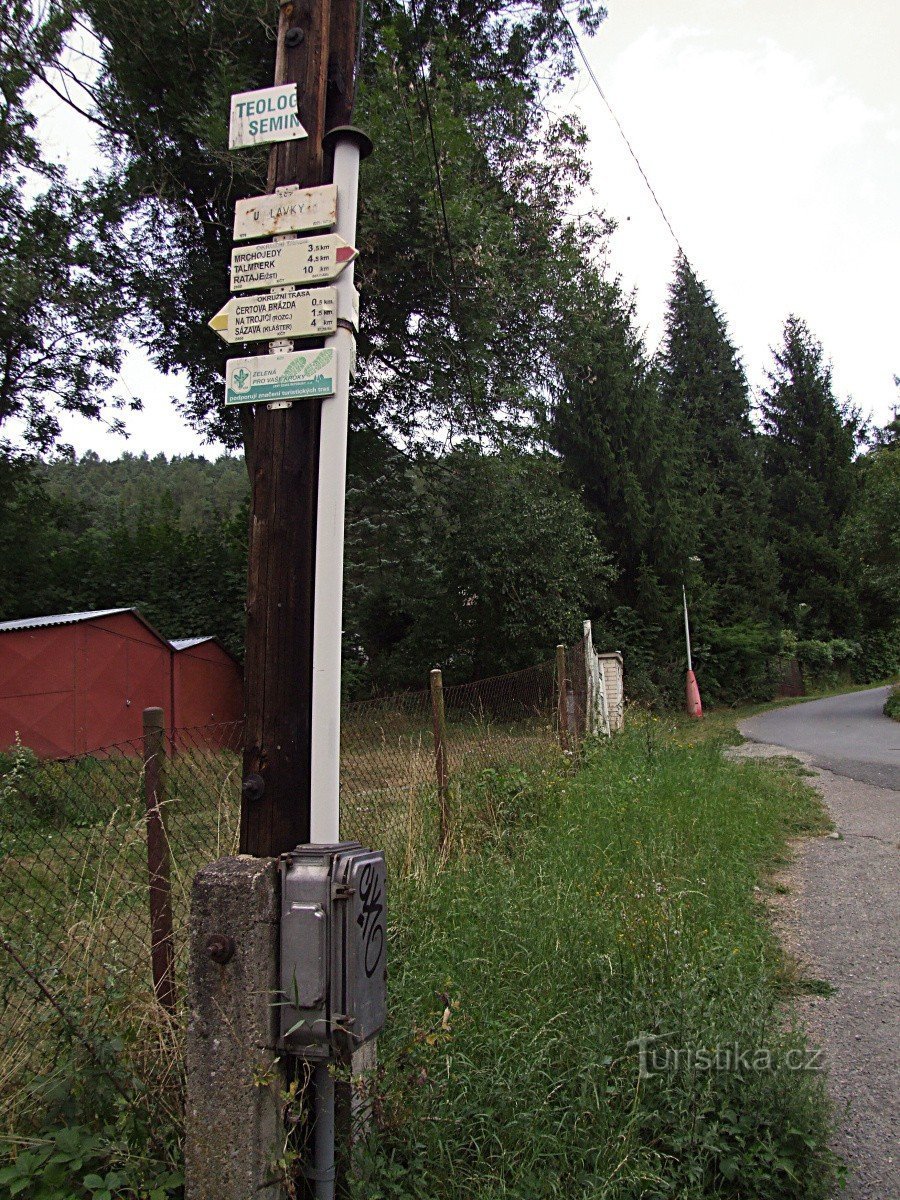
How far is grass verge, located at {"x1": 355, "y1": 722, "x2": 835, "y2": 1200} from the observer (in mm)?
2639

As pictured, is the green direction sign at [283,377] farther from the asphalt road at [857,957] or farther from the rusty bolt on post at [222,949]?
the asphalt road at [857,957]

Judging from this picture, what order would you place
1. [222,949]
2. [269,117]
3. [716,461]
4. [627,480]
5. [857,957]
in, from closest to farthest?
[222,949]
[269,117]
[857,957]
[627,480]
[716,461]

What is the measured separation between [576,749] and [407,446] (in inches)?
475

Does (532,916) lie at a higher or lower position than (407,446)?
lower

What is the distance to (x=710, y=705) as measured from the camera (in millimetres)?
27750

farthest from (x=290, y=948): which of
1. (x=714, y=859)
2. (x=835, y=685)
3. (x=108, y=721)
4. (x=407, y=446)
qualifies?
(x=835, y=685)

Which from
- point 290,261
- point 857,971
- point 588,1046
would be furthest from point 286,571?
point 857,971

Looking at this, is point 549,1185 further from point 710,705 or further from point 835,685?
point 835,685

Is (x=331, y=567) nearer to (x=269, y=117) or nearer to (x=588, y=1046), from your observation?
(x=269, y=117)

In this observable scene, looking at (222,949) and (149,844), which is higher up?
(149,844)

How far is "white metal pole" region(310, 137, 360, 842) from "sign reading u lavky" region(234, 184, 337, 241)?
0.13 ft

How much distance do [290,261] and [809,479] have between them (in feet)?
135

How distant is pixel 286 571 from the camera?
9.01ft

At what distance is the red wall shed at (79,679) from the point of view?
43.1 ft
